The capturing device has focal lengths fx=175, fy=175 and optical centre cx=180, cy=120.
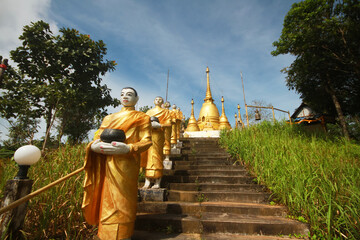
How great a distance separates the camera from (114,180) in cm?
192

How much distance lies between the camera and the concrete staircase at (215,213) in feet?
7.85

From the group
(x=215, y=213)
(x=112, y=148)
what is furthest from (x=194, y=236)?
(x=112, y=148)

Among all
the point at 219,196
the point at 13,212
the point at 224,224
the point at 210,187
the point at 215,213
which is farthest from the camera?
the point at 210,187

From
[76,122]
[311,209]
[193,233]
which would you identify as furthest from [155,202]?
[76,122]

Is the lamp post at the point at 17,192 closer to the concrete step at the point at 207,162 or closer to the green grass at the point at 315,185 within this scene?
the green grass at the point at 315,185

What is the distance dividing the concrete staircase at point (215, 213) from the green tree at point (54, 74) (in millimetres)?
5835

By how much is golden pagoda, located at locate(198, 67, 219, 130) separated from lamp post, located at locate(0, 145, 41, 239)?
1453 cm

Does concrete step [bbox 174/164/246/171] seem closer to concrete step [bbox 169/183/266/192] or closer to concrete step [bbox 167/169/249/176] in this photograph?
concrete step [bbox 167/169/249/176]

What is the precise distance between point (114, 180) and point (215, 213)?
1812 mm

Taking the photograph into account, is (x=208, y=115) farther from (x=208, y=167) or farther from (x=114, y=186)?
(x=114, y=186)

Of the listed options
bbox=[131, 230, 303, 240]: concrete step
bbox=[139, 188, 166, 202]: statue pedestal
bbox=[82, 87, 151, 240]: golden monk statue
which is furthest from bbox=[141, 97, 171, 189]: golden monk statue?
bbox=[131, 230, 303, 240]: concrete step

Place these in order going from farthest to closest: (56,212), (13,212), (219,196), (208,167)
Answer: (208,167), (219,196), (56,212), (13,212)

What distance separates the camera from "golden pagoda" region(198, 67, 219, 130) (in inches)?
645

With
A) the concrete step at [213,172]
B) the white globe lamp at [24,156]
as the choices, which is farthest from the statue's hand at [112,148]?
the concrete step at [213,172]
